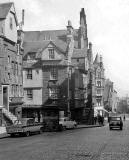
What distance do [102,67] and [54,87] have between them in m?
43.4

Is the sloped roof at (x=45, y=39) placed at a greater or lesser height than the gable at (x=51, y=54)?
greater

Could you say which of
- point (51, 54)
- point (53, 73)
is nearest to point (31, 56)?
point (51, 54)

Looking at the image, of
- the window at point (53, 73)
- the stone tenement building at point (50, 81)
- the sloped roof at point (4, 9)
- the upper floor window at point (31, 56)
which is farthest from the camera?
the upper floor window at point (31, 56)

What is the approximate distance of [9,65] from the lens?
2116 inches

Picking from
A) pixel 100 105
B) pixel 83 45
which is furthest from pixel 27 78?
pixel 100 105

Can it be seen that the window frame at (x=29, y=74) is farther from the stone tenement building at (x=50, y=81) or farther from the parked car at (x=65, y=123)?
the parked car at (x=65, y=123)

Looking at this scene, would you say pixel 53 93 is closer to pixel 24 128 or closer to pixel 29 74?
pixel 29 74

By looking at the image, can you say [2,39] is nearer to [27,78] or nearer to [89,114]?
[27,78]

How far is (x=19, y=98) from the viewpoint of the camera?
5462cm

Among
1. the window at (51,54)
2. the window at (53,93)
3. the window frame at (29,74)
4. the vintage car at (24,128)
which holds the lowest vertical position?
the vintage car at (24,128)

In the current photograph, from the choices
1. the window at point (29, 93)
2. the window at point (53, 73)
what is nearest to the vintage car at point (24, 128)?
the window at point (53, 73)

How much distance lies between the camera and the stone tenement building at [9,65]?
50.0 m

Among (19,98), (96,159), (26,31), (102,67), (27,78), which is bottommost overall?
(96,159)

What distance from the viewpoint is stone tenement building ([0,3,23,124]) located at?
50.0 meters
